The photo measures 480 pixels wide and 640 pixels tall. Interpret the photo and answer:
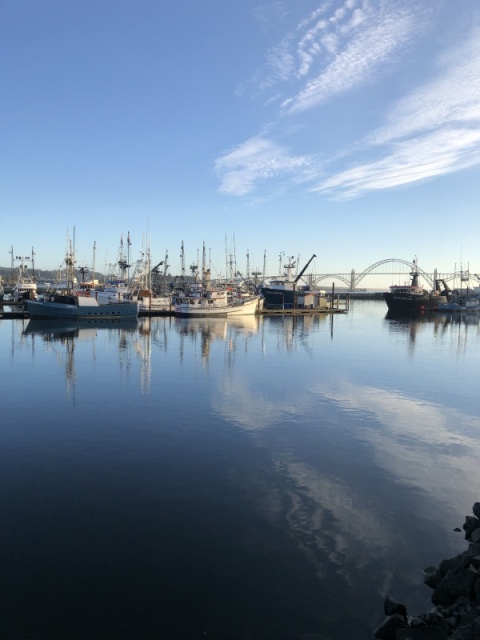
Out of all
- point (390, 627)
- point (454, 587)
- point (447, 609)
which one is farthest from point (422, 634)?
point (454, 587)

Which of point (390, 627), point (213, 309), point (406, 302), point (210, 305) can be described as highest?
point (406, 302)

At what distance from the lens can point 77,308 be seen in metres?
68.7

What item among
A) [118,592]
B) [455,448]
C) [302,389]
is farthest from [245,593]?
[302,389]

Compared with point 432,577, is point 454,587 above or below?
above

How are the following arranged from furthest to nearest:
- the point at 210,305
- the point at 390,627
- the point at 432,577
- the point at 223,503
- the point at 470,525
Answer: the point at 210,305, the point at 223,503, the point at 470,525, the point at 432,577, the point at 390,627

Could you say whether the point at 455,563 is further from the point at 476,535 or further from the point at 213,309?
the point at 213,309

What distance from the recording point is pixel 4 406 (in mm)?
20547

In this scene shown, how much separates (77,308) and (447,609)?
6712cm

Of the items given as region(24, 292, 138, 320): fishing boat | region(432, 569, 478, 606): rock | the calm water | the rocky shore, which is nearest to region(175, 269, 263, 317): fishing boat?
region(24, 292, 138, 320): fishing boat

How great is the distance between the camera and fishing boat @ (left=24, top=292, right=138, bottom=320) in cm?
6794

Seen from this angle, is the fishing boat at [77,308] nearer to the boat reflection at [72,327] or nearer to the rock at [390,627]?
the boat reflection at [72,327]

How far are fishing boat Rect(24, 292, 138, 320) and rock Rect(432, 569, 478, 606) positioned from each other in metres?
65.8

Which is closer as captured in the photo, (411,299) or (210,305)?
(210,305)

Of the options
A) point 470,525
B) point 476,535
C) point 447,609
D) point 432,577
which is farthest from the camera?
point 470,525
